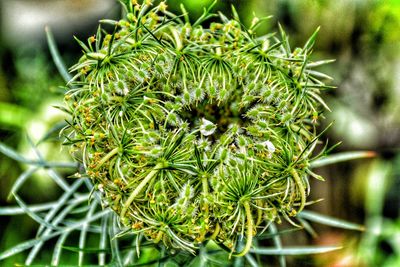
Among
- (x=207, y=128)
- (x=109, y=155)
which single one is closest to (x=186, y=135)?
(x=207, y=128)

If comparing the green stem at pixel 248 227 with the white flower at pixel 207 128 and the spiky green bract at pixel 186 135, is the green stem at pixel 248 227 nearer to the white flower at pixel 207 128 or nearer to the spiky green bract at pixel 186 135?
the spiky green bract at pixel 186 135

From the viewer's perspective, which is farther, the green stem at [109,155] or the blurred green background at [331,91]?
the blurred green background at [331,91]

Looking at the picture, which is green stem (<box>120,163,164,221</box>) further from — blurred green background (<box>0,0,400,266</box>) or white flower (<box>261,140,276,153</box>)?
blurred green background (<box>0,0,400,266</box>)

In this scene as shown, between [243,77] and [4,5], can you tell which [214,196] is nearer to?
[243,77]

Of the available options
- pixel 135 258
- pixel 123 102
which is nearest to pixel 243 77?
pixel 123 102

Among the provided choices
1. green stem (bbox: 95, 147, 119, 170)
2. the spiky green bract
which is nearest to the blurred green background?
the spiky green bract

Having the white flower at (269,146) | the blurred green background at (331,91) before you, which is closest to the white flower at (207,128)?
the white flower at (269,146)
